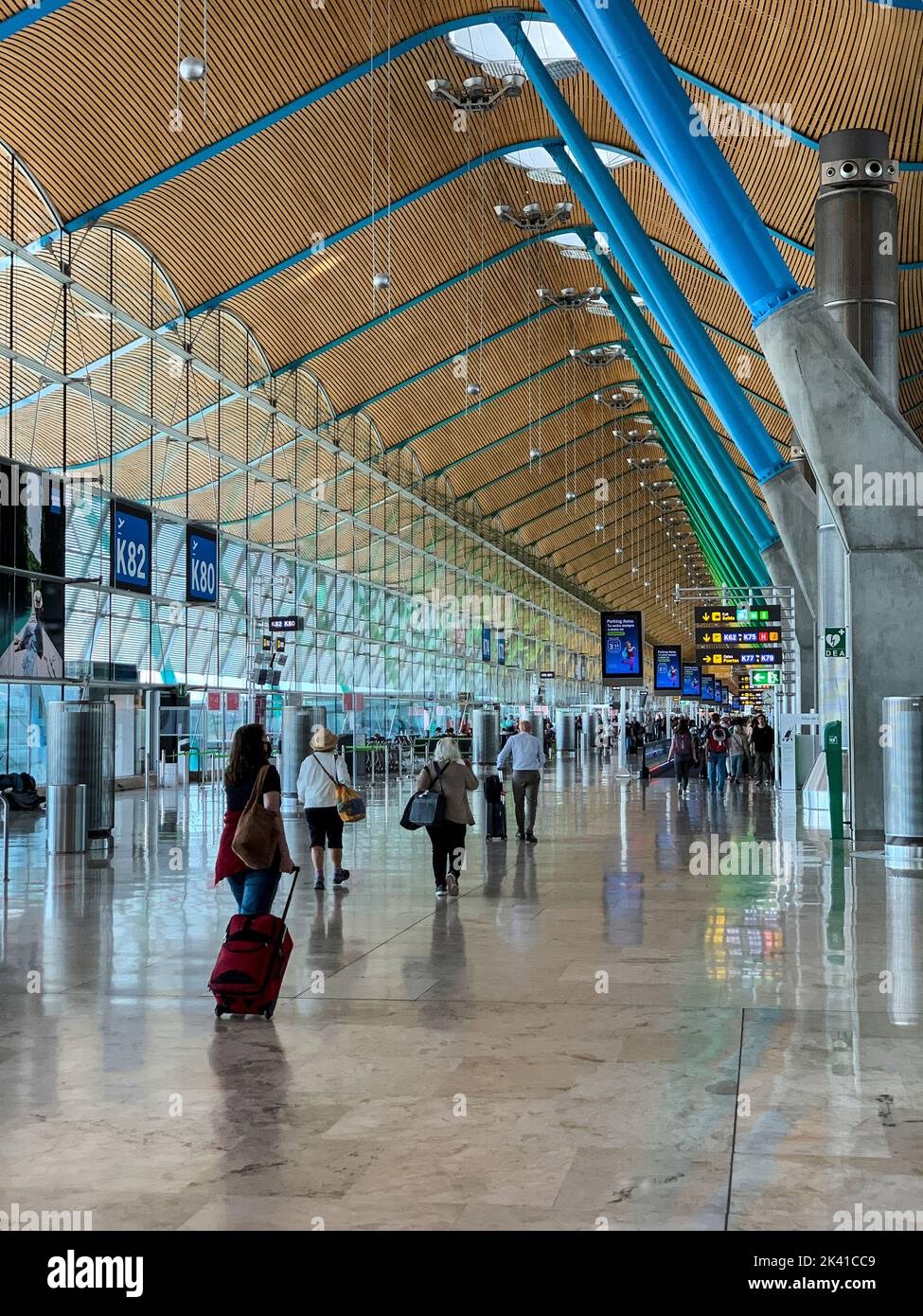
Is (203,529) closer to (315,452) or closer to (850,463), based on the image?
(315,452)

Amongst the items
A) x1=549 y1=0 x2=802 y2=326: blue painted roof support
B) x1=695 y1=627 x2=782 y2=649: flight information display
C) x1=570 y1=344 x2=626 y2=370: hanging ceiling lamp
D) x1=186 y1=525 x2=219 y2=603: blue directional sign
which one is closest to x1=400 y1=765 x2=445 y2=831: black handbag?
x1=549 y1=0 x2=802 y2=326: blue painted roof support

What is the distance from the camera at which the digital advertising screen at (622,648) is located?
32562mm

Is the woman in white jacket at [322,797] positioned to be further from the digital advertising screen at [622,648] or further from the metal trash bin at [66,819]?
the digital advertising screen at [622,648]

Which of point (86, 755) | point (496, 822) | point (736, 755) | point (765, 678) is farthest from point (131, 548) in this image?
point (765, 678)

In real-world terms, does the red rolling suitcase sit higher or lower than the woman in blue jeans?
lower

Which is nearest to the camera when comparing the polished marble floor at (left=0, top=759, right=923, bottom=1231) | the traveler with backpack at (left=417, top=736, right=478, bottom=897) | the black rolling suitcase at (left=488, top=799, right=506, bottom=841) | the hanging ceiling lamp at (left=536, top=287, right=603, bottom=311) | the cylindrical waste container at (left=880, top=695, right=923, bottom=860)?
the polished marble floor at (left=0, top=759, right=923, bottom=1231)

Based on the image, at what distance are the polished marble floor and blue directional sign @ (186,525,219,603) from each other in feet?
48.3

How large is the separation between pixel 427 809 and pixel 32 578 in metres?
9.65

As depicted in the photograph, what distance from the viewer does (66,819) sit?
15.9 metres

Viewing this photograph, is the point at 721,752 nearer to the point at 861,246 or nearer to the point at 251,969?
the point at 861,246

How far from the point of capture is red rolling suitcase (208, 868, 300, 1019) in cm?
695

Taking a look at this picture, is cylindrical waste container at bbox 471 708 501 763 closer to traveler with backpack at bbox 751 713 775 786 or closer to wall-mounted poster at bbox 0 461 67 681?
traveler with backpack at bbox 751 713 775 786

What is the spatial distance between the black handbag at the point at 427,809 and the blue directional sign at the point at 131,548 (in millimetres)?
11205
